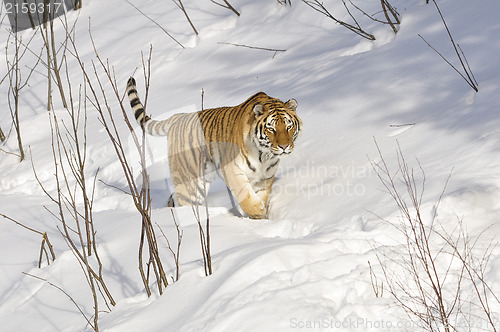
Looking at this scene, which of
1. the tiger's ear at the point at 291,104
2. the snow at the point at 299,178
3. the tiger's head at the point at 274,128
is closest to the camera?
the snow at the point at 299,178

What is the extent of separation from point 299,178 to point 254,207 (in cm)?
47

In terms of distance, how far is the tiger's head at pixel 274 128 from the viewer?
12.0ft

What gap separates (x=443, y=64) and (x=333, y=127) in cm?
102

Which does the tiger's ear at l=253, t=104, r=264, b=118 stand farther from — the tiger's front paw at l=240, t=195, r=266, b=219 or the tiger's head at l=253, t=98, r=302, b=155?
the tiger's front paw at l=240, t=195, r=266, b=219

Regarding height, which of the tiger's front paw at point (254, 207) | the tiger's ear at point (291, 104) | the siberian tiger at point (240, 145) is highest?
the tiger's ear at point (291, 104)

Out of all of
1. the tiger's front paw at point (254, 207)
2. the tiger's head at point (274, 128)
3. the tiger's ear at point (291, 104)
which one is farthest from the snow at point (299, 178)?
the tiger's ear at point (291, 104)

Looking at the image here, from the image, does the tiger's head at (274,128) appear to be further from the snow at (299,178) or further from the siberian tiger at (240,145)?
the snow at (299,178)

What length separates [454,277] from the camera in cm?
230

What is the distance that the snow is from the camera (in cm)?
230

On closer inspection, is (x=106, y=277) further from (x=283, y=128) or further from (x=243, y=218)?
(x=283, y=128)

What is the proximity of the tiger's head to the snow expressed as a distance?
1.16 feet

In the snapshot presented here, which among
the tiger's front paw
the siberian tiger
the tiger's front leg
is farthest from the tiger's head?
the tiger's front paw

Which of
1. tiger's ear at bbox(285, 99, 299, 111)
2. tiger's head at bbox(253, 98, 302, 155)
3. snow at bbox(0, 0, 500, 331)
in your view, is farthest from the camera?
tiger's ear at bbox(285, 99, 299, 111)

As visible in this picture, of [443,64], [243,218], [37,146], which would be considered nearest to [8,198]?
[37,146]
